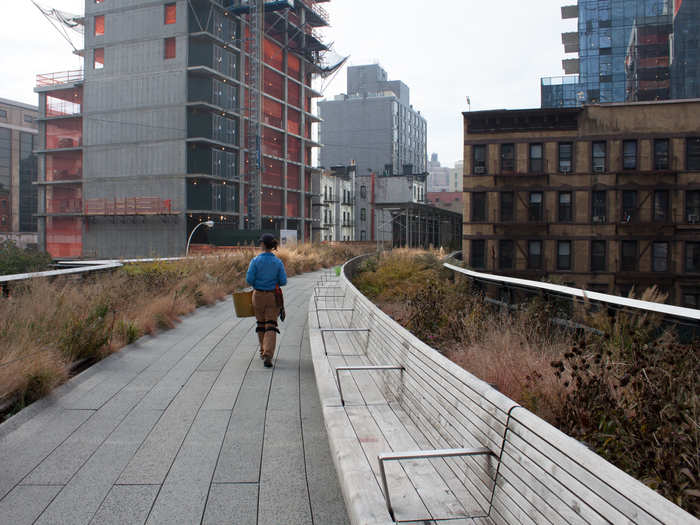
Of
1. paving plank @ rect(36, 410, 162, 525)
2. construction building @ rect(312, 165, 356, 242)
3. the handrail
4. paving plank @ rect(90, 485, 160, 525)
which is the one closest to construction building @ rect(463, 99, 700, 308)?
the handrail

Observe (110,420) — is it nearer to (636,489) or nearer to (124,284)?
(636,489)

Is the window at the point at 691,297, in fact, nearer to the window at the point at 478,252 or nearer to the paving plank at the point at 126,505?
the window at the point at 478,252

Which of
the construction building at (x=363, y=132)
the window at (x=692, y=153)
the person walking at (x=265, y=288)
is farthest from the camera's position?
the construction building at (x=363, y=132)

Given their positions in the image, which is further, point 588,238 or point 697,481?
point 588,238

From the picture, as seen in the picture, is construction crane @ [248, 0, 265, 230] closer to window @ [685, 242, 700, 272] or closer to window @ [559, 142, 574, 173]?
window @ [559, 142, 574, 173]

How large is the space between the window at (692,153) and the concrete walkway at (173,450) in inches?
1469

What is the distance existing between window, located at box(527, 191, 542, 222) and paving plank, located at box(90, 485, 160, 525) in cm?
3700

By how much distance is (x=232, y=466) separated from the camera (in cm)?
468

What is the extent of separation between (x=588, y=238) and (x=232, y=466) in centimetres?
3718

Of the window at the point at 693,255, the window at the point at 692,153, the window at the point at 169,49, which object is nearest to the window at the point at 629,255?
the window at the point at 693,255

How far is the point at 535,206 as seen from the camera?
38594 mm

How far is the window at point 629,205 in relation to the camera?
3778cm

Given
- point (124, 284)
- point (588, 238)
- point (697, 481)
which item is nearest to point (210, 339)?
point (124, 284)

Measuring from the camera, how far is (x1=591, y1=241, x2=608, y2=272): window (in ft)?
126
